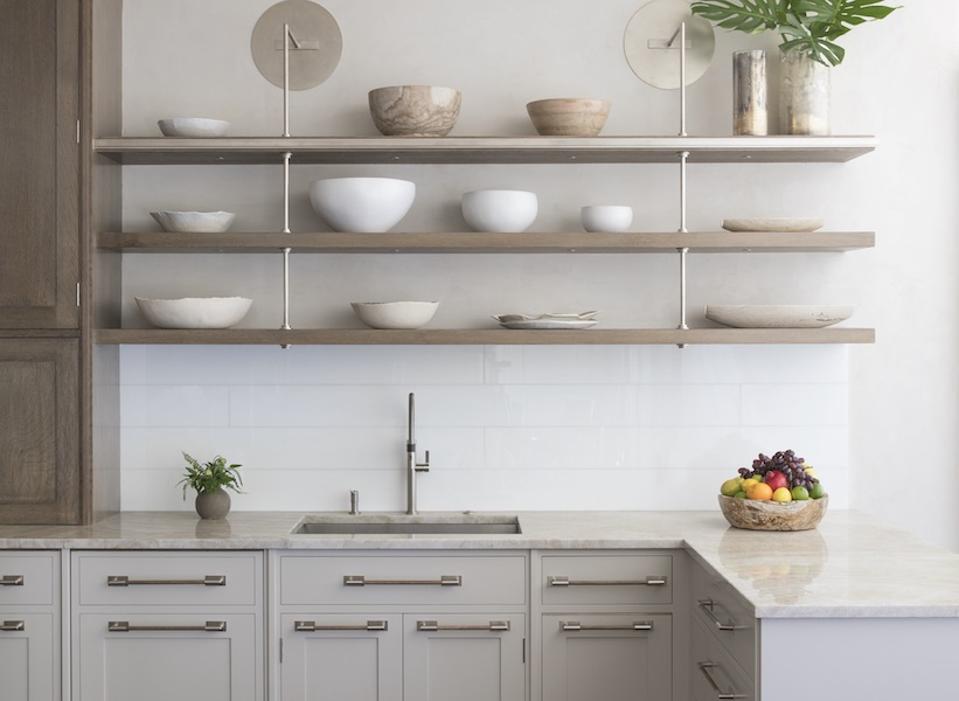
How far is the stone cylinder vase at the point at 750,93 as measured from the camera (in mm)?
3680

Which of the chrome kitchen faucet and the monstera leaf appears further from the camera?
the chrome kitchen faucet

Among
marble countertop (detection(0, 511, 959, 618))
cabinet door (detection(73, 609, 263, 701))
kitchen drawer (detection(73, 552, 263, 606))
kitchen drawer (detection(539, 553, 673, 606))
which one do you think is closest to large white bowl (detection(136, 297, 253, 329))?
marble countertop (detection(0, 511, 959, 618))

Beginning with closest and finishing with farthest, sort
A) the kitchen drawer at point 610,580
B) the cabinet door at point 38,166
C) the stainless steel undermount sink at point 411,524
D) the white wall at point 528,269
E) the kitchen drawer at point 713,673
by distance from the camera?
the kitchen drawer at point 713,673 → the kitchen drawer at point 610,580 → the cabinet door at point 38,166 → the stainless steel undermount sink at point 411,524 → the white wall at point 528,269

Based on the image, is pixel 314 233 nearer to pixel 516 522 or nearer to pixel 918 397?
pixel 516 522

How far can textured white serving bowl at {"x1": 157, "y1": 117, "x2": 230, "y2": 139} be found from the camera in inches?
142

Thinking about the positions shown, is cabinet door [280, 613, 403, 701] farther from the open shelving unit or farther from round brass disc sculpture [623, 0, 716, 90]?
round brass disc sculpture [623, 0, 716, 90]

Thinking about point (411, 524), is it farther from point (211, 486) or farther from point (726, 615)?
point (726, 615)

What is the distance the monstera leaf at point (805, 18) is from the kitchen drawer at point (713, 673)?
1.84 metres

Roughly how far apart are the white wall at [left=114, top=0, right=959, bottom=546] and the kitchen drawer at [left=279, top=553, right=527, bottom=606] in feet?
1.83

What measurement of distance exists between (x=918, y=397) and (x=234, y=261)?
235 cm

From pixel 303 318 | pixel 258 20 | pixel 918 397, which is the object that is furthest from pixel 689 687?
pixel 258 20

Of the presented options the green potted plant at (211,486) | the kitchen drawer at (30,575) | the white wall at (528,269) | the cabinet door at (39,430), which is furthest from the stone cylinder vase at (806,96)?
the kitchen drawer at (30,575)

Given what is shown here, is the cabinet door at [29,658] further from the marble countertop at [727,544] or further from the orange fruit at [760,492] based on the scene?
the orange fruit at [760,492]

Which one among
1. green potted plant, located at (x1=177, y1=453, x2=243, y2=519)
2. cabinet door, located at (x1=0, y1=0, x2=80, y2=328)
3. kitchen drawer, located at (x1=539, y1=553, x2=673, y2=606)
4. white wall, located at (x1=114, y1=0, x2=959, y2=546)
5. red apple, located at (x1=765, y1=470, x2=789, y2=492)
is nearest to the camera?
kitchen drawer, located at (x1=539, y1=553, x2=673, y2=606)
